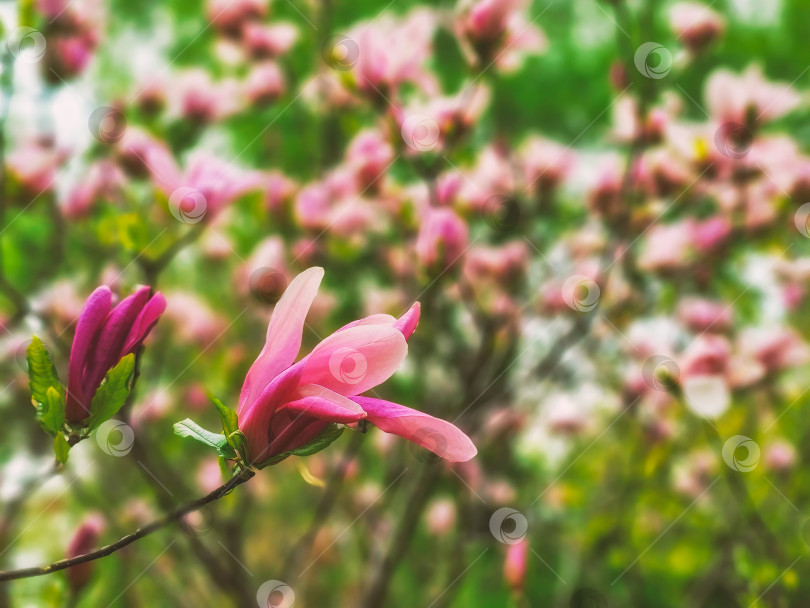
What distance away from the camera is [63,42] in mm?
1283

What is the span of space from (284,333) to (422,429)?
4.4 inches

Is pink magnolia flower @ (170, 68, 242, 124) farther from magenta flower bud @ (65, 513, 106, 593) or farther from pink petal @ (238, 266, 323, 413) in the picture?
pink petal @ (238, 266, 323, 413)

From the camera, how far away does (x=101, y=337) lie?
0.50 meters

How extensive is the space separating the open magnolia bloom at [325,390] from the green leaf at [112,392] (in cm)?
9

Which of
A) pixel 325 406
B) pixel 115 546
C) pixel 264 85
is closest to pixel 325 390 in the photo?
pixel 325 406

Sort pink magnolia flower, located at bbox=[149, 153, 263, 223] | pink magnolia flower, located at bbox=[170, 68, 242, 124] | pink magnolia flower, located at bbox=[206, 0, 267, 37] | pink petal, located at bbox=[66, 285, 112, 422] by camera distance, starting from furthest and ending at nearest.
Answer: pink magnolia flower, located at bbox=[206, 0, 267, 37] < pink magnolia flower, located at bbox=[170, 68, 242, 124] < pink magnolia flower, located at bbox=[149, 153, 263, 223] < pink petal, located at bbox=[66, 285, 112, 422]

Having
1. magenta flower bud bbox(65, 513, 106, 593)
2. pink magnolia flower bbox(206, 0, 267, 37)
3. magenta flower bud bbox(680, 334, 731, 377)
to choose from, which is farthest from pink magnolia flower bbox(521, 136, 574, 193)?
magenta flower bud bbox(65, 513, 106, 593)

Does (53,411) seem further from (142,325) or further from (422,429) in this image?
(422,429)

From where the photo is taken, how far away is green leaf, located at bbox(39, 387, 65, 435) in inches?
17.7

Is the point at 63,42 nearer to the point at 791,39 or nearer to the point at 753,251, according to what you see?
the point at 753,251

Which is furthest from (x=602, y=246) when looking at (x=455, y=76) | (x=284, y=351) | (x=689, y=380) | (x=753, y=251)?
(x=455, y=76)

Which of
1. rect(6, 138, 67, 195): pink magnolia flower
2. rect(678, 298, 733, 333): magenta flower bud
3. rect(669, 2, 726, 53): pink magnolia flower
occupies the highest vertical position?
rect(6, 138, 67, 195): pink magnolia flower

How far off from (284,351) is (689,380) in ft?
3.27

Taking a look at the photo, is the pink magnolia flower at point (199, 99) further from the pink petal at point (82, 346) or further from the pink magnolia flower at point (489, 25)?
the pink petal at point (82, 346)
